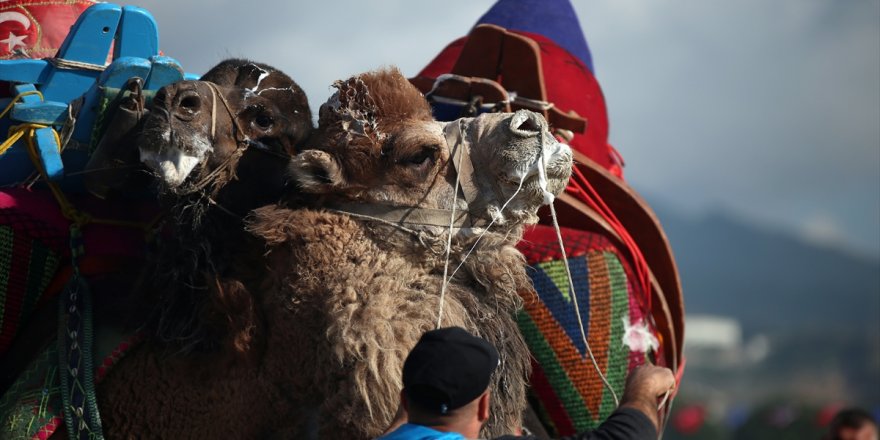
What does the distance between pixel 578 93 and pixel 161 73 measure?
2288mm

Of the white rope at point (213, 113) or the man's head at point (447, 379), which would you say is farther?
the white rope at point (213, 113)

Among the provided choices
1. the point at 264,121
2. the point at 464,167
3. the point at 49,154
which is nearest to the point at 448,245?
the point at 464,167

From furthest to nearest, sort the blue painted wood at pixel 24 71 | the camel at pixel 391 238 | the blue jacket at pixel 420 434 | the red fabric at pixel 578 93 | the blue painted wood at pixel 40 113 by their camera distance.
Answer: the red fabric at pixel 578 93 < the blue painted wood at pixel 24 71 < the blue painted wood at pixel 40 113 < the camel at pixel 391 238 < the blue jacket at pixel 420 434

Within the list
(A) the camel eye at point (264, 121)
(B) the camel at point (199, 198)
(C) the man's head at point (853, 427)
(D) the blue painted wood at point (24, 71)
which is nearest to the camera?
(B) the camel at point (199, 198)

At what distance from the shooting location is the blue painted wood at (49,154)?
161 inches

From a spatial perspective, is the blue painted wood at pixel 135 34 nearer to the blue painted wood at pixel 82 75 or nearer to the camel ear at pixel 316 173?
the blue painted wood at pixel 82 75

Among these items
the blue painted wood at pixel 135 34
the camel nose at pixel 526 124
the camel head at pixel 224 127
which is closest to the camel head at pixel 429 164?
the camel nose at pixel 526 124

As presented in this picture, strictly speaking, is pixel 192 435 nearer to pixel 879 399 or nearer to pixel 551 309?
pixel 551 309

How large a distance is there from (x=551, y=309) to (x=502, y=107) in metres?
0.80

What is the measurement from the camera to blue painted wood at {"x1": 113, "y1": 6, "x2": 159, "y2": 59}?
15.0 ft

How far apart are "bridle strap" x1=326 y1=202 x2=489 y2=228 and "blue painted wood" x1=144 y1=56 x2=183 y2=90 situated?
34.4 inches

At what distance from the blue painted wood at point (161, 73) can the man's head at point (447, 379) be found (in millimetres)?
1692

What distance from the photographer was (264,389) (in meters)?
3.72

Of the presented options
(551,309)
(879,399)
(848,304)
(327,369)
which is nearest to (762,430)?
(551,309)
